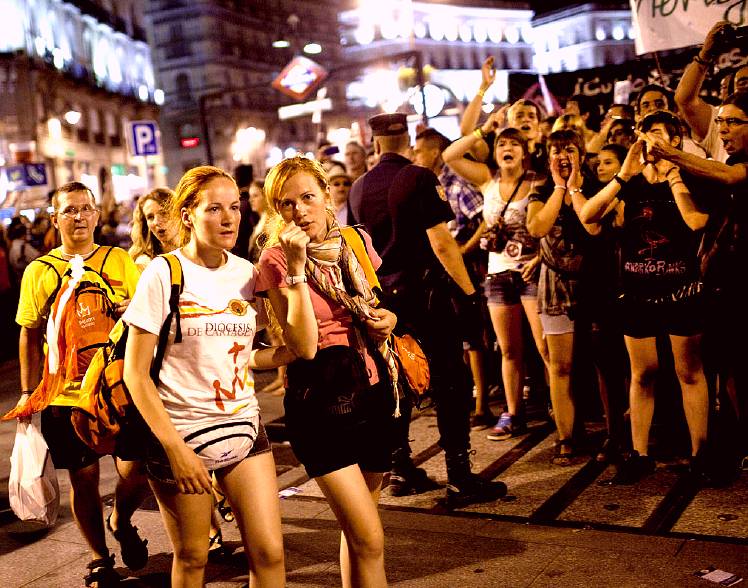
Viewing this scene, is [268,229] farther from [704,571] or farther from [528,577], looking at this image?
[704,571]

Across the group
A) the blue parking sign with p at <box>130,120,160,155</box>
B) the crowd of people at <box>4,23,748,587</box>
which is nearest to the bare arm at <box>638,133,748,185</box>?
the crowd of people at <box>4,23,748,587</box>

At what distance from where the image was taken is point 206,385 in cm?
342

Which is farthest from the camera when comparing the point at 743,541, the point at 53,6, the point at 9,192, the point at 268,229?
the point at 53,6

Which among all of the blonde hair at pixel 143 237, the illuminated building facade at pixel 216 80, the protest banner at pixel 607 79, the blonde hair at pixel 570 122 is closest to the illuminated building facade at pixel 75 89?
the illuminated building facade at pixel 216 80

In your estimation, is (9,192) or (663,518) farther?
(9,192)

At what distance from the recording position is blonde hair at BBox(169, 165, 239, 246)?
140 inches

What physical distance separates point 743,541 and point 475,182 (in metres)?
3.52

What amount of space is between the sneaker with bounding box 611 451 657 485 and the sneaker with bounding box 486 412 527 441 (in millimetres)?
1285

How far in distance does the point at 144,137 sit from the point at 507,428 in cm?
1249

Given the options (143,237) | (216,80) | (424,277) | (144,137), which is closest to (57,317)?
(143,237)

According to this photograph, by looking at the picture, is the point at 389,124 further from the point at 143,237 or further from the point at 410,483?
the point at 410,483

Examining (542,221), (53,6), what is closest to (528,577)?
(542,221)

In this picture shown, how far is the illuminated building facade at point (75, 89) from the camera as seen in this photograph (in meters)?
41.1

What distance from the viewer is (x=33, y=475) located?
4.70 meters
